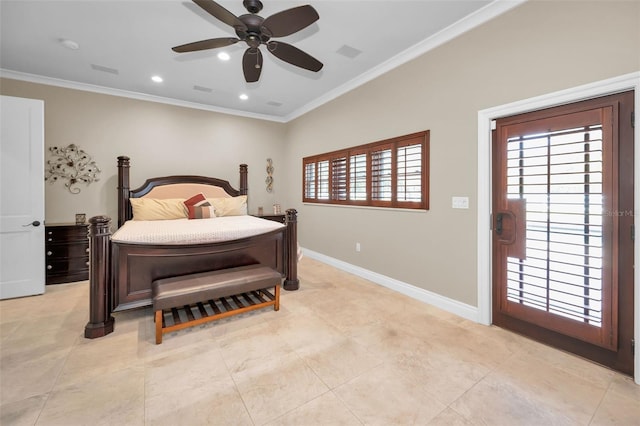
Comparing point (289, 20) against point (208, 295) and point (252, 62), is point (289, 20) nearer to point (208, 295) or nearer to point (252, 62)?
point (252, 62)

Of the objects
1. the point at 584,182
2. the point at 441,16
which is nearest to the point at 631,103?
the point at 584,182

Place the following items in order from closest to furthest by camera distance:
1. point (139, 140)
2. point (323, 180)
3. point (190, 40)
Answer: point (190, 40), point (139, 140), point (323, 180)

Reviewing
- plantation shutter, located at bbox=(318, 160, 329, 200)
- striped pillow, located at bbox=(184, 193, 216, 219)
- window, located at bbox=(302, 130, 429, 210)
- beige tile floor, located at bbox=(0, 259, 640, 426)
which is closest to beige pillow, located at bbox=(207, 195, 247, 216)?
striped pillow, located at bbox=(184, 193, 216, 219)

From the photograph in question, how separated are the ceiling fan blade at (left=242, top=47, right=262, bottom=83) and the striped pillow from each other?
2.26 meters

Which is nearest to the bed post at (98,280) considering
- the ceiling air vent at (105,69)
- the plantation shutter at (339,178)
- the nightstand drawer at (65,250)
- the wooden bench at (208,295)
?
the wooden bench at (208,295)

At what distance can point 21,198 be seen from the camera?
3.19 m

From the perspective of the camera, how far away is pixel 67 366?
194 centimetres

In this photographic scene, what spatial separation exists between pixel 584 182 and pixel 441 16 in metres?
1.99

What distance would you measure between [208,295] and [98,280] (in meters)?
0.94

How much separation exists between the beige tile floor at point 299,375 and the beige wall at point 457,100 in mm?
776

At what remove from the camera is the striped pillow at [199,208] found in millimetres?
4223

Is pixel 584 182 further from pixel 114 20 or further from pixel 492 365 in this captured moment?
pixel 114 20

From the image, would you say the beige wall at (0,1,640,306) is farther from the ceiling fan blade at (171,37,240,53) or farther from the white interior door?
the ceiling fan blade at (171,37,240,53)

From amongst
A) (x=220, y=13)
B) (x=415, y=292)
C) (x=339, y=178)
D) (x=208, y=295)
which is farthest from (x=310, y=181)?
(x=220, y=13)
